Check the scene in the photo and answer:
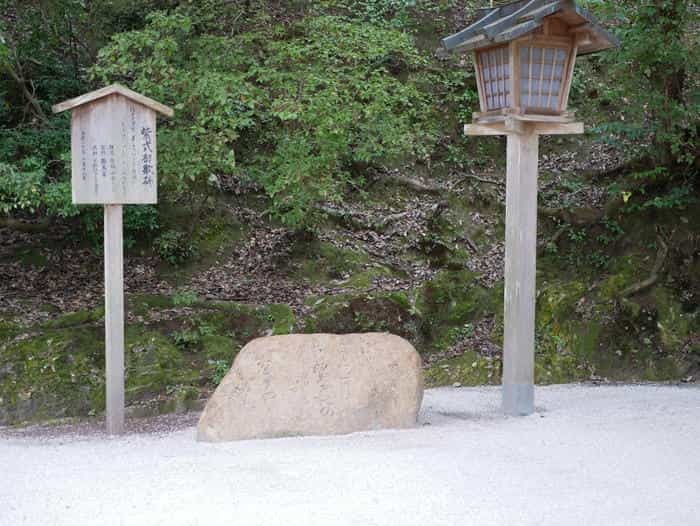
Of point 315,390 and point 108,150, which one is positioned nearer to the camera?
point 315,390

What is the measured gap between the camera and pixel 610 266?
10453mm

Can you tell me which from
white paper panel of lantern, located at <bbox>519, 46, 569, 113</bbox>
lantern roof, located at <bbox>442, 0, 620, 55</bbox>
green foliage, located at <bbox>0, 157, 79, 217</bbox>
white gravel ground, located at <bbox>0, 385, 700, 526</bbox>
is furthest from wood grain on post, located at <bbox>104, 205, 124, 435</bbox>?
white paper panel of lantern, located at <bbox>519, 46, 569, 113</bbox>

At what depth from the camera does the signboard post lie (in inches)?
252

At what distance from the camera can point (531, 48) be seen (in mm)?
6434

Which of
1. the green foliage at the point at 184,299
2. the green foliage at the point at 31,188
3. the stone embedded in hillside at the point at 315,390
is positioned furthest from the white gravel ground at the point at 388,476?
the green foliage at the point at 184,299

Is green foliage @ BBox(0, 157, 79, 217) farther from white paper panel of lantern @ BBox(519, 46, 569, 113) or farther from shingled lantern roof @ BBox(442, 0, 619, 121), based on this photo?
white paper panel of lantern @ BBox(519, 46, 569, 113)

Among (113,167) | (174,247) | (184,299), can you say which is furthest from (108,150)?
(174,247)

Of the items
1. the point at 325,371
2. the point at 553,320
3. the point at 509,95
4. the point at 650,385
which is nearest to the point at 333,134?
the point at 509,95

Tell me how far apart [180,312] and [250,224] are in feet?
9.10

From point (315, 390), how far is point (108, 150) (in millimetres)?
2700

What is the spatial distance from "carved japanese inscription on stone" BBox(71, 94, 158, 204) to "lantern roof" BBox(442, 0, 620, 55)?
289cm

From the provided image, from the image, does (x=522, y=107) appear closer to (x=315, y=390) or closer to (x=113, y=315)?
(x=315, y=390)

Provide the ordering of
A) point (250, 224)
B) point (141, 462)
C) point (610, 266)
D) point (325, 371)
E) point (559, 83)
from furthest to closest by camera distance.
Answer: point (250, 224) < point (610, 266) < point (559, 83) < point (325, 371) < point (141, 462)

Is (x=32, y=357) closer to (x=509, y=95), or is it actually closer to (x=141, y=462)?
(x=141, y=462)
